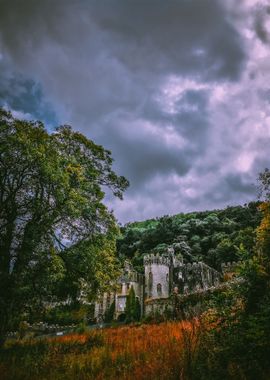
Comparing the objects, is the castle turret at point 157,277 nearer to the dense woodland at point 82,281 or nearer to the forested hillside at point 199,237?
the forested hillside at point 199,237

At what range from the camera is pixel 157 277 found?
5228 cm

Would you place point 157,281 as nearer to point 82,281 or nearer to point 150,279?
point 150,279

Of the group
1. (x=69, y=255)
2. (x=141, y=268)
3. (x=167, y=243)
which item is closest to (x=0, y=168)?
(x=69, y=255)

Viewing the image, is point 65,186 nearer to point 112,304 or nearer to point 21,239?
point 21,239

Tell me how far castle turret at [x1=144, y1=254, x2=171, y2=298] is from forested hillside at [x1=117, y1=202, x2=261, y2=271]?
7.25 meters

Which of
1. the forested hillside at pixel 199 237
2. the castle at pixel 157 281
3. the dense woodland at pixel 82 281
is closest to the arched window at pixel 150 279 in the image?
the castle at pixel 157 281

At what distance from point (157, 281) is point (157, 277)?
0.70 m

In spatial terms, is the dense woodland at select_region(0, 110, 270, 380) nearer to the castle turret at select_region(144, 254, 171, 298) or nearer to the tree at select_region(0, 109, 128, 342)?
the tree at select_region(0, 109, 128, 342)

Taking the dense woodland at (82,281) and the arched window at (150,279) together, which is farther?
the arched window at (150,279)

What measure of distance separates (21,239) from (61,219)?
249cm

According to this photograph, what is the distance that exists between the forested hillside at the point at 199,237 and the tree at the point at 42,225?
42.4 metres

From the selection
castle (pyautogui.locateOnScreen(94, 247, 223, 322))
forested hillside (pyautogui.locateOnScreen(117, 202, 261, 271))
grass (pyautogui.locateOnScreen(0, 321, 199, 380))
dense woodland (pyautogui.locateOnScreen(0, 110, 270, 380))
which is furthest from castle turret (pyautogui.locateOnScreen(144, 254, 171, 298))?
grass (pyautogui.locateOnScreen(0, 321, 199, 380))

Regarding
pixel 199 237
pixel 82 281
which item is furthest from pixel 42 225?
pixel 199 237

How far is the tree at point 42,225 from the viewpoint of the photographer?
12.6m
